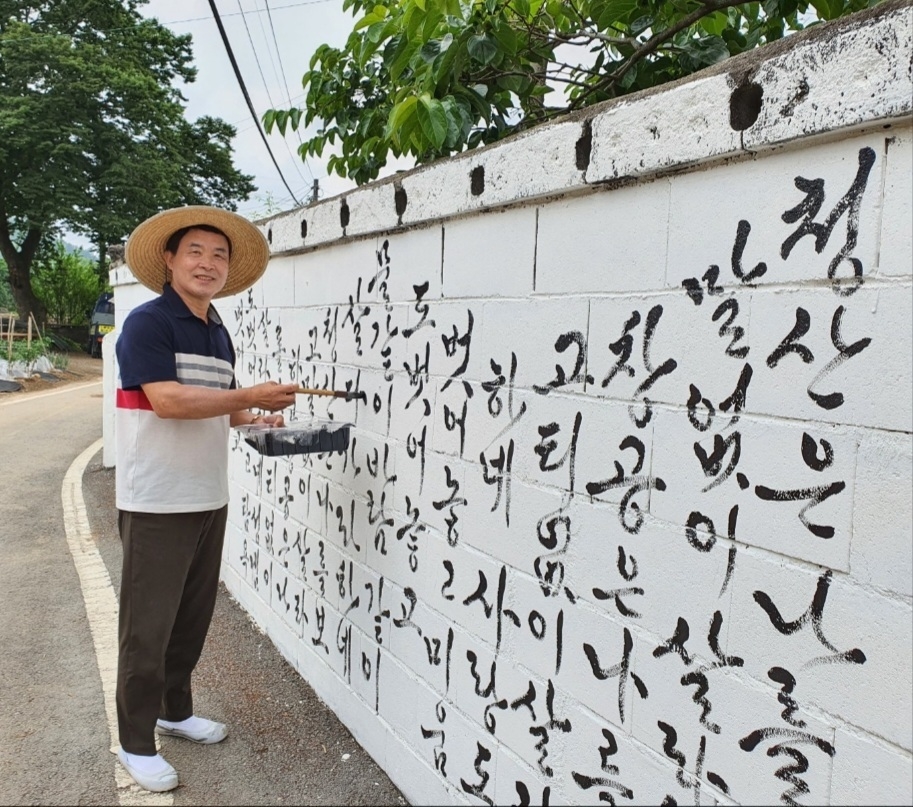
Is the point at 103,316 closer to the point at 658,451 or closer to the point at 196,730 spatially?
the point at 196,730

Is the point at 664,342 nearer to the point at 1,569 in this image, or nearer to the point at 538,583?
the point at 538,583

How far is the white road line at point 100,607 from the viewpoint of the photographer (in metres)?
2.79

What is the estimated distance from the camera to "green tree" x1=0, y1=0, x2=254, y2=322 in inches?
968

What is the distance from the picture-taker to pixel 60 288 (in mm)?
30938

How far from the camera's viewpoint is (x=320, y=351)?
367 centimetres

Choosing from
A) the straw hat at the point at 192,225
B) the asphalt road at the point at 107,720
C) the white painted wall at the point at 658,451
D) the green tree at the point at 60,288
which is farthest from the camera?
the green tree at the point at 60,288

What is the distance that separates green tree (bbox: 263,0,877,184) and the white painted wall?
430 millimetres

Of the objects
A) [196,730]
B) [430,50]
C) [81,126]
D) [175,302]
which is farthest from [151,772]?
[81,126]

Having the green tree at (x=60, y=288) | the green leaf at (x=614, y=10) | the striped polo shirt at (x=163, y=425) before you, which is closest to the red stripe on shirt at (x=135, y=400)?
the striped polo shirt at (x=163, y=425)

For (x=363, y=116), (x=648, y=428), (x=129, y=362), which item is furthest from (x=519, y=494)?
(x=363, y=116)

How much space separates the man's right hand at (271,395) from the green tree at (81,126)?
86.2ft

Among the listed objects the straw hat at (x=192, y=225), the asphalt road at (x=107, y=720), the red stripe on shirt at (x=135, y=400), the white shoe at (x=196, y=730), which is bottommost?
the asphalt road at (x=107, y=720)

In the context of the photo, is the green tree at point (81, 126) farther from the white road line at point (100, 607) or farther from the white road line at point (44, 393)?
the white road line at point (100, 607)

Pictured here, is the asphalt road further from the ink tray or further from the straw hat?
the straw hat
